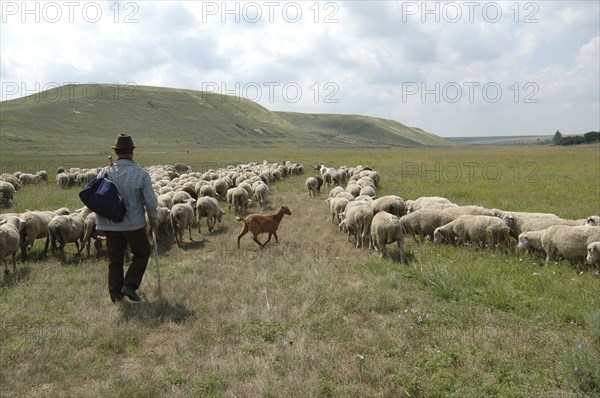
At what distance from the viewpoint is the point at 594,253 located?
7473 millimetres

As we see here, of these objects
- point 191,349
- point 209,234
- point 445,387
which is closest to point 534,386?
point 445,387

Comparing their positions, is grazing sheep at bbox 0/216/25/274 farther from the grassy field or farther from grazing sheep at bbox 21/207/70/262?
grazing sheep at bbox 21/207/70/262

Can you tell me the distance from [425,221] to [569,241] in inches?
138

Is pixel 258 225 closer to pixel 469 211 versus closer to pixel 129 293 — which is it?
pixel 129 293

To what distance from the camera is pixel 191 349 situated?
5.24 metres

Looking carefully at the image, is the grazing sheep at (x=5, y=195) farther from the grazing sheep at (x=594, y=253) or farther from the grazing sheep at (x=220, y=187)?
the grazing sheep at (x=594, y=253)

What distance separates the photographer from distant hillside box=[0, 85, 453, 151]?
275 ft

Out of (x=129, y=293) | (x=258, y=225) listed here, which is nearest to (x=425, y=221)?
(x=258, y=225)

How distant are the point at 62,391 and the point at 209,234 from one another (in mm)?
8342

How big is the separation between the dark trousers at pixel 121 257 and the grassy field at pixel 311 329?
1.41 feet

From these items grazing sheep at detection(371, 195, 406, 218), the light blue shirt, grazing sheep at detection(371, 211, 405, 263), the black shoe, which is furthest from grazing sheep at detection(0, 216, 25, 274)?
grazing sheep at detection(371, 195, 406, 218)

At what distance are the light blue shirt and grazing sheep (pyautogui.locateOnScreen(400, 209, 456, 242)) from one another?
23.4 feet

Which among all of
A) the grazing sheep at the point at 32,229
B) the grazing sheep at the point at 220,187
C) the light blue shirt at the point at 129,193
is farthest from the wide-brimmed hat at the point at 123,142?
the grazing sheep at the point at 220,187

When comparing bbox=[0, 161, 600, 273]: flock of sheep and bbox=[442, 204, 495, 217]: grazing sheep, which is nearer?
bbox=[0, 161, 600, 273]: flock of sheep
